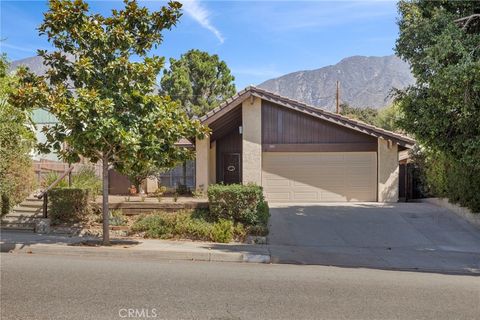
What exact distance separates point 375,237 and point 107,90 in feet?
26.0

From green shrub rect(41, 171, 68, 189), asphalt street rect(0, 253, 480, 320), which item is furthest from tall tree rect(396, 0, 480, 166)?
green shrub rect(41, 171, 68, 189)

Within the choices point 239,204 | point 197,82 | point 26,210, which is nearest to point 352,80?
point 197,82

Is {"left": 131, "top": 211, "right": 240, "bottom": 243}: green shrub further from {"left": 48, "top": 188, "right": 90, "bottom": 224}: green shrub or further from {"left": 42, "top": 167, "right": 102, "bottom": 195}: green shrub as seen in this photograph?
{"left": 42, "top": 167, "right": 102, "bottom": 195}: green shrub

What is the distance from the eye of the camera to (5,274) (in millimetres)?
7578

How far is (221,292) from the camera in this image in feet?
21.8

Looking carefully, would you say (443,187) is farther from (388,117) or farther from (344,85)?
(344,85)

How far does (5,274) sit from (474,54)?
10.4 metres

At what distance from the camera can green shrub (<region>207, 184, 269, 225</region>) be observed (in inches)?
483

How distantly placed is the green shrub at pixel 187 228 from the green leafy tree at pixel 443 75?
543 cm

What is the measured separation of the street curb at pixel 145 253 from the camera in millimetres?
9867

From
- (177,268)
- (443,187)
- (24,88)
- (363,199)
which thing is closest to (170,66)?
(363,199)

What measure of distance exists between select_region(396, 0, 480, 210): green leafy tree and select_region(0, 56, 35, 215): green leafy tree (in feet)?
35.6

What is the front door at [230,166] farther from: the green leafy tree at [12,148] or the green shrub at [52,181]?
the green leafy tree at [12,148]

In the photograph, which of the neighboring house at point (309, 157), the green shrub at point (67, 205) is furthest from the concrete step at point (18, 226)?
the neighboring house at point (309, 157)
